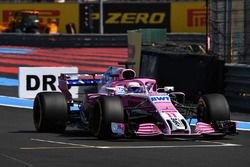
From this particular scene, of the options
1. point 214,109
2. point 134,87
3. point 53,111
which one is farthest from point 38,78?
point 214,109

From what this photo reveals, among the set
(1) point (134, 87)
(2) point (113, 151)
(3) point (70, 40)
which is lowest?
(2) point (113, 151)

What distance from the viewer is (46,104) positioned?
12.9 m

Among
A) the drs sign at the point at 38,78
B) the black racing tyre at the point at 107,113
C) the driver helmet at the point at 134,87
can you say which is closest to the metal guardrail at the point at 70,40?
the drs sign at the point at 38,78

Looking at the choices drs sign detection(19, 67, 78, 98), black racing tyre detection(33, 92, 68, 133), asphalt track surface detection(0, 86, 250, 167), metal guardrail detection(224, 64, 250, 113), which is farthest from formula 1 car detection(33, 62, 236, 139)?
drs sign detection(19, 67, 78, 98)

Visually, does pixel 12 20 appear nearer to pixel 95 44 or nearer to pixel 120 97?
pixel 95 44

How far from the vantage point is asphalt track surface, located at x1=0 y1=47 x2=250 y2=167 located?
9.32 m

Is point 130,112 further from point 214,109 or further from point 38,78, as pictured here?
point 38,78

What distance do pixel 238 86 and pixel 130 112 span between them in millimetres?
5492

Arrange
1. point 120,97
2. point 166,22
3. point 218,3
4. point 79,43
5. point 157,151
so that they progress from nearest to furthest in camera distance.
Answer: point 157,151, point 120,97, point 218,3, point 79,43, point 166,22

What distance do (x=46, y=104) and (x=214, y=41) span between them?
7.54m

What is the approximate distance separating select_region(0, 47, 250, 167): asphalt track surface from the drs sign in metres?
6.17

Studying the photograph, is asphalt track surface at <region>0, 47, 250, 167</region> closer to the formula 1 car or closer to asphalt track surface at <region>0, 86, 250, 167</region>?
asphalt track surface at <region>0, 86, 250, 167</region>

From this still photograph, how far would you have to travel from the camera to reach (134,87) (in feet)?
41.4

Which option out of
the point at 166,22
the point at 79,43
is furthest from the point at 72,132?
the point at 166,22
